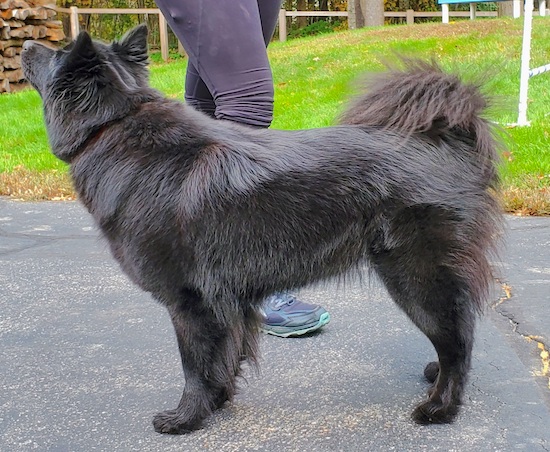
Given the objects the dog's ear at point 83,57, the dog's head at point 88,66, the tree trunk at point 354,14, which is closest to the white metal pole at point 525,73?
the dog's head at point 88,66

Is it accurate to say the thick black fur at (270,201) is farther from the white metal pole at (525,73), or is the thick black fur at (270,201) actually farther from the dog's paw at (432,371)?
the white metal pole at (525,73)

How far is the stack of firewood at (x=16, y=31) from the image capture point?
12953 mm

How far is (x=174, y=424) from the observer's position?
223cm

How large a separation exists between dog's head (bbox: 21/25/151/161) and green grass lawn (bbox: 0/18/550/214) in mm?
622

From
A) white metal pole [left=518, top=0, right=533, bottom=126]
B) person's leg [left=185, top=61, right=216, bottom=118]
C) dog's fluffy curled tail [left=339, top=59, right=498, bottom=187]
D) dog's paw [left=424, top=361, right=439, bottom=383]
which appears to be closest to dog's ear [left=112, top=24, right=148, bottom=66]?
person's leg [left=185, top=61, right=216, bottom=118]

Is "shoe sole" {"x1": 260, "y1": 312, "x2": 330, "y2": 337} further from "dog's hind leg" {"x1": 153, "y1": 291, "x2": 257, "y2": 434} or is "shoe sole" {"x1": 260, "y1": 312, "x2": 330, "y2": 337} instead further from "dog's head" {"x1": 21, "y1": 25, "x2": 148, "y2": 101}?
"dog's head" {"x1": 21, "y1": 25, "x2": 148, "y2": 101}

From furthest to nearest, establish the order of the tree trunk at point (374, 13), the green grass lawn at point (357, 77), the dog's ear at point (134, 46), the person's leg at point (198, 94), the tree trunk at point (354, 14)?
the tree trunk at point (354, 14) → the tree trunk at point (374, 13) → the green grass lawn at point (357, 77) → the person's leg at point (198, 94) → the dog's ear at point (134, 46)

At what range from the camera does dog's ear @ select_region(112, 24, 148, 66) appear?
2332mm

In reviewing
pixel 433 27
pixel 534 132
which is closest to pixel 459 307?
pixel 534 132

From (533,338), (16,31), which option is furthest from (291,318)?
(16,31)

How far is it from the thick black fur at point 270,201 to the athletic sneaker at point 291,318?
64 centimetres

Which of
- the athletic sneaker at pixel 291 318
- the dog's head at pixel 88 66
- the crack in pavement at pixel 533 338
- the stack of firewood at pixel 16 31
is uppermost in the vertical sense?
the stack of firewood at pixel 16 31

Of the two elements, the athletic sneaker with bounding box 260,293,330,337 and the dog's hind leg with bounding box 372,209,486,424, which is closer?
the dog's hind leg with bounding box 372,209,486,424

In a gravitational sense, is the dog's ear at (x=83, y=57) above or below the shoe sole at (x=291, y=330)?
above
